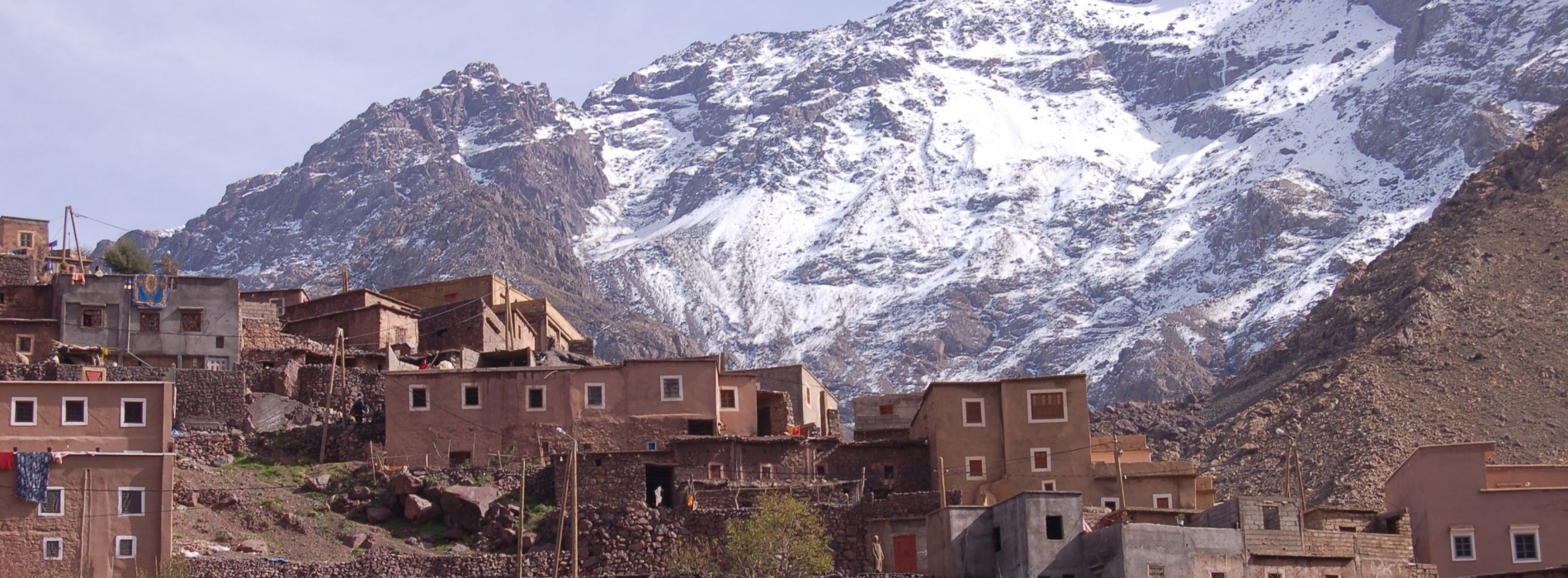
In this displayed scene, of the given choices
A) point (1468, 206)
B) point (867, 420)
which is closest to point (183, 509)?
point (867, 420)

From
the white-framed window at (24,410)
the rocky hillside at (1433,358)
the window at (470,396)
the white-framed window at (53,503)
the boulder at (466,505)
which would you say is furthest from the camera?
the rocky hillside at (1433,358)

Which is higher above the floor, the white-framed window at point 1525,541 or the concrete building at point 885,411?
the concrete building at point 885,411

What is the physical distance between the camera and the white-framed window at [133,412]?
66312 mm

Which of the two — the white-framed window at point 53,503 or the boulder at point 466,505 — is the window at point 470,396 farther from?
the white-framed window at point 53,503

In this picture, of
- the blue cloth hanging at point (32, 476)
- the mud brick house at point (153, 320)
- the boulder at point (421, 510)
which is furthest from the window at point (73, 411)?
the mud brick house at point (153, 320)

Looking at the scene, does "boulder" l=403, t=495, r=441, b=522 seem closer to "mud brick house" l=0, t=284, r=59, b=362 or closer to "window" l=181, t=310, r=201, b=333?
A: "window" l=181, t=310, r=201, b=333

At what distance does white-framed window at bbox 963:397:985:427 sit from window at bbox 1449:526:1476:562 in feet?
54.6

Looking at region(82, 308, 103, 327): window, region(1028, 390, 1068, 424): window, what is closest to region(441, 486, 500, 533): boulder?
region(1028, 390, 1068, 424): window

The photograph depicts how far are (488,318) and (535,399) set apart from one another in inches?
797

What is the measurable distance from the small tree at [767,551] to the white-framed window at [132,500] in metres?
16.1

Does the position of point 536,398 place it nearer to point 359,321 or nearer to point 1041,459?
point 1041,459

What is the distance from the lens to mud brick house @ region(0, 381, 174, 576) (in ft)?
203

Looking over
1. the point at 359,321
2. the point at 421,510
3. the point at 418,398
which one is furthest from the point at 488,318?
the point at 421,510

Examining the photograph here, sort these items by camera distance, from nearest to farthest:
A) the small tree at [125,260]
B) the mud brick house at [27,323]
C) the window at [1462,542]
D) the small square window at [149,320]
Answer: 1. the window at [1462,542]
2. the mud brick house at [27,323]
3. the small square window at [149,320]
4. the small tree at [125,260]
